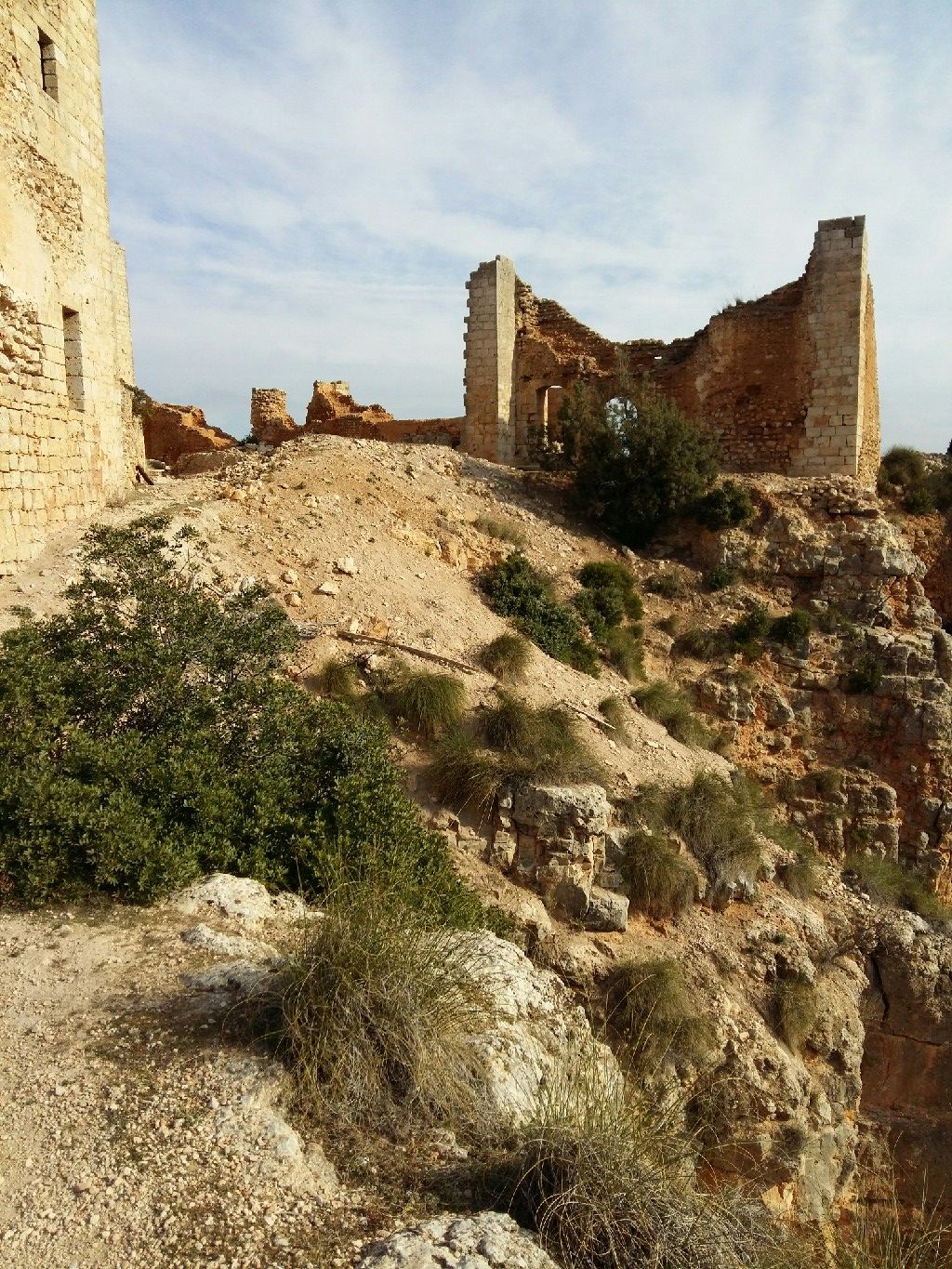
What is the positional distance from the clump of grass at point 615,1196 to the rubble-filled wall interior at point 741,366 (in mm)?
13560

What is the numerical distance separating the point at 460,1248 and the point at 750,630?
1113 centimetres

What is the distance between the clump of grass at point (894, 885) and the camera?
10.7 m

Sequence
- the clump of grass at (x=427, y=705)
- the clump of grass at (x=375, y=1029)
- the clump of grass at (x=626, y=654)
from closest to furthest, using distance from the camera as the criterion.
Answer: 1. the clump of grass at (x=375, y=1029)
2. the clump of grass at (x=427, y=705)
3. the clump of grass at (x=626, y=654)

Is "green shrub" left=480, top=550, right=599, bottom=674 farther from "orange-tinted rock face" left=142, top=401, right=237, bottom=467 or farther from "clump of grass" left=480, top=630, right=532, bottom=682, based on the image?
"orange-tinted rock face" left=142, top=401, right=237, bottom=467

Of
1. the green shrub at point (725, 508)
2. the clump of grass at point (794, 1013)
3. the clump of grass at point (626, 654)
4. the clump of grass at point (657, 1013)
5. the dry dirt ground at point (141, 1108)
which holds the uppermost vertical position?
the green shrub at point (725, 508)

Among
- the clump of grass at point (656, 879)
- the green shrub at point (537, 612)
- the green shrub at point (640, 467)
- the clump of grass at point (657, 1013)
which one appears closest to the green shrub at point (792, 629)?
the green shrub at point (640, 467)

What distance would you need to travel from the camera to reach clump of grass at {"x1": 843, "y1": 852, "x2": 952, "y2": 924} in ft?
35.2

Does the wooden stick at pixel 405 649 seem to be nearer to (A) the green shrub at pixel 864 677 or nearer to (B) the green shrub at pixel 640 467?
(B) the green shrub at pixel 640 467

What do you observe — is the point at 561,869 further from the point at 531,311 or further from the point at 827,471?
the point at 531,311

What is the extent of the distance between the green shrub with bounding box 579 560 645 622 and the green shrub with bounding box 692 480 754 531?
1.88m

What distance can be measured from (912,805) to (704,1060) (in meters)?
6.28

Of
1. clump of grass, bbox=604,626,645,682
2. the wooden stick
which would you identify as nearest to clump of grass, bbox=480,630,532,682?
the wooden stick

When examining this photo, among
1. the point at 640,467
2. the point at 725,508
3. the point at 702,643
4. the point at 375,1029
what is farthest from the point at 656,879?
the point at 640,467

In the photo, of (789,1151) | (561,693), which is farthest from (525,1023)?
(561,693)
